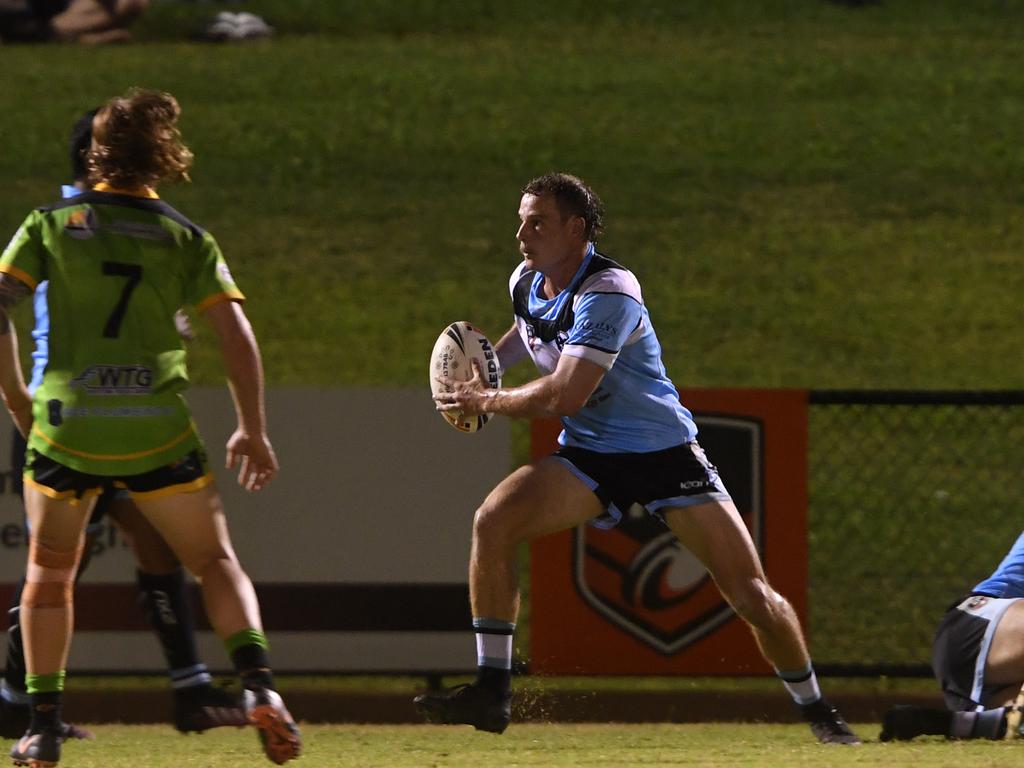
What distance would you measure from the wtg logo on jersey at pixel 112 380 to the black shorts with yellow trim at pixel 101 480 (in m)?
0.22

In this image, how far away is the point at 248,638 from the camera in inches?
198

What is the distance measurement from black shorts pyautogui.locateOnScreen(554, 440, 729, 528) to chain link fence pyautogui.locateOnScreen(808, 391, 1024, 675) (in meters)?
2.04

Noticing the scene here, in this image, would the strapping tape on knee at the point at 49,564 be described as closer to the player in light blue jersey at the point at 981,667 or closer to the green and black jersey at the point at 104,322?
the green and black jersey at the point at 104,322

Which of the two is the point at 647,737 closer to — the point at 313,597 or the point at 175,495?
the point at 313,597

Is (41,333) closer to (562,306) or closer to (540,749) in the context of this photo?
(562,306)

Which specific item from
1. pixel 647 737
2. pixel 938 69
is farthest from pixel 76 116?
pixel 647 737

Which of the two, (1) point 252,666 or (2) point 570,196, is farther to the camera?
(2) point 570,196

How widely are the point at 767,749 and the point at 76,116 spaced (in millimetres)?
15687

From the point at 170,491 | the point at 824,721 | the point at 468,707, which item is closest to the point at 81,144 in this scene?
the point at 170,491

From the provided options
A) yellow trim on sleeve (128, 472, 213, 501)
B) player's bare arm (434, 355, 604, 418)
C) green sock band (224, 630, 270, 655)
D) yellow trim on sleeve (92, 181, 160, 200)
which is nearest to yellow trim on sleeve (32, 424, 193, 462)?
yellow trim on sleeve (128, 472, 213, 501)

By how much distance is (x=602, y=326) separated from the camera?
569 cm

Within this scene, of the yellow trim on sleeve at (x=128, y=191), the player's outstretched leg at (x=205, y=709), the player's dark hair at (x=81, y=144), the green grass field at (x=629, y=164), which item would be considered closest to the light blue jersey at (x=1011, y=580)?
the player's outstretched leg at (x=205, y=709)

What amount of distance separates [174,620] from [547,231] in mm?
1804

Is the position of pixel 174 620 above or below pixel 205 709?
above
